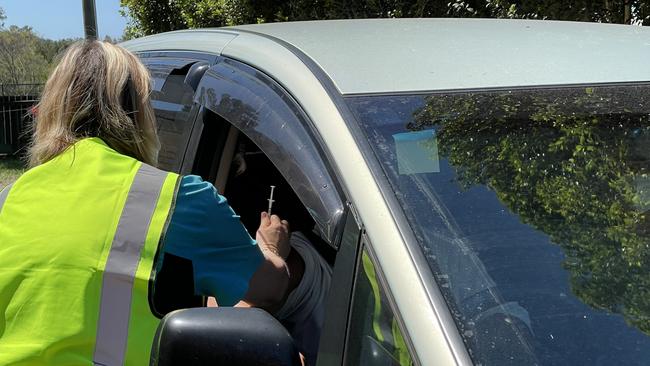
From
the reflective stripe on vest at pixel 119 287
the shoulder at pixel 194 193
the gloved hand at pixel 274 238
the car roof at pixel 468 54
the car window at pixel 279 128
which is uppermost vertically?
the car roof at pixel 468 54

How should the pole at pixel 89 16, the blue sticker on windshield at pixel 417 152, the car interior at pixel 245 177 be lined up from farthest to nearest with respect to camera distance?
the pole at pixel 89 16 → the car interior at pixel 245 177 → the blue sticker on windshield at pixel 417 152

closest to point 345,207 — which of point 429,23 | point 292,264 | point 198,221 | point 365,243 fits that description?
point 365,243

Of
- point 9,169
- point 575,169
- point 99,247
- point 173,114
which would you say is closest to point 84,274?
point 99,247

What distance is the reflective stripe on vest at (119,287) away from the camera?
169 centimetres

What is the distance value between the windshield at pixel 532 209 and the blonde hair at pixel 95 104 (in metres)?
0.66

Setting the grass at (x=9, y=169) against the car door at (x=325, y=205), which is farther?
the grass at (x=9, y=169)

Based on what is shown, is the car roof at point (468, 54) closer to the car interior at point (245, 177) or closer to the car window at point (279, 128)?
the car window at point (279, 128)

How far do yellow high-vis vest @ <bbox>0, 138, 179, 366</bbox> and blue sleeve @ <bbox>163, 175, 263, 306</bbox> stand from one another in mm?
39

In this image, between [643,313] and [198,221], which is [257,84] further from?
[643,313]

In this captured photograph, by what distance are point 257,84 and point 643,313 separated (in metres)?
1.13

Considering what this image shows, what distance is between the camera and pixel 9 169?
12523 millimetres

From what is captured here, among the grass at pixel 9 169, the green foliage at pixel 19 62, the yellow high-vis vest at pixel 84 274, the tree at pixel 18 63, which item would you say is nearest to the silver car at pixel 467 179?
the yellow high-vis vest at pixel 84 274

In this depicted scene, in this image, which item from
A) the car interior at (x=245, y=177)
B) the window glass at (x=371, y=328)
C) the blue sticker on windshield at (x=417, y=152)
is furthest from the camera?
the car interior at (x=245, y=177)

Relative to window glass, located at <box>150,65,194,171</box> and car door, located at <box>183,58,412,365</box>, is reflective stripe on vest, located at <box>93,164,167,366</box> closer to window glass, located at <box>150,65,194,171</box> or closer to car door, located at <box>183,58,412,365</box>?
car door, located at <box>183,58,412,365</box>
